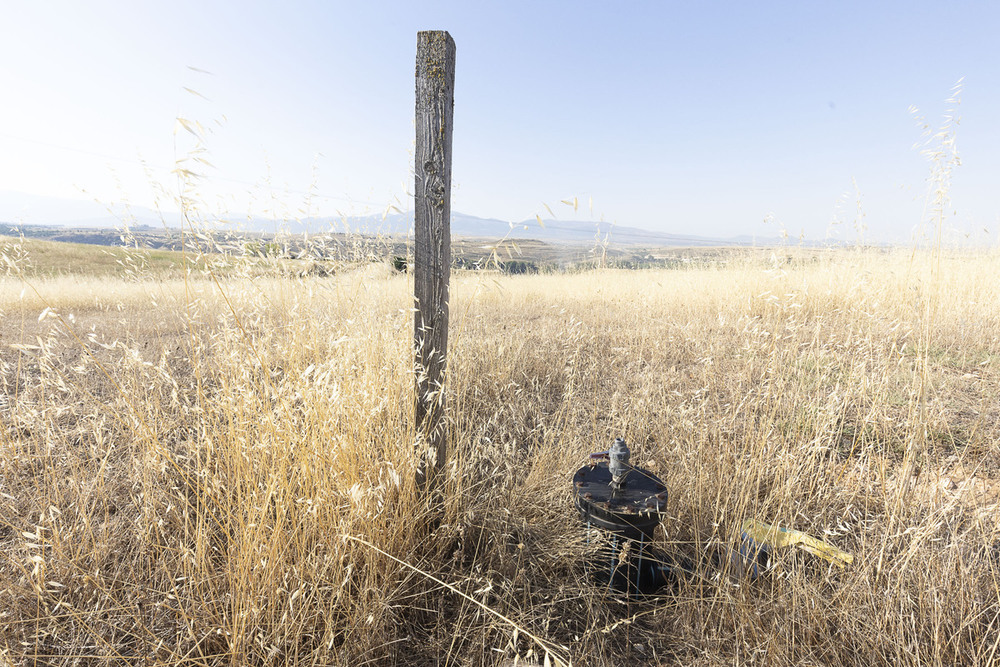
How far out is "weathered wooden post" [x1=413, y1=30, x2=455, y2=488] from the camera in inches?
65.7

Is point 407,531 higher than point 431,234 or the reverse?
the reverse

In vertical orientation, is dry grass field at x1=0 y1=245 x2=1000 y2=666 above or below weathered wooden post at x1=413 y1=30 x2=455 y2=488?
below

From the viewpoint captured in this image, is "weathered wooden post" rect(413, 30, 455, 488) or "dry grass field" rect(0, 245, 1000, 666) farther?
"weathered wooden post" rect(413, 30, 455, 488)

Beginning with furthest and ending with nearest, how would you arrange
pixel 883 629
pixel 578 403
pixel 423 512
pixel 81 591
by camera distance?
pixel 578 403
pixel 423 512
pixel 81 591
pixel 883 629

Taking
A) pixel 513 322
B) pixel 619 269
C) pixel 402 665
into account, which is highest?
pixel 619 269

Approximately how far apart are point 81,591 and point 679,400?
11.1 feet

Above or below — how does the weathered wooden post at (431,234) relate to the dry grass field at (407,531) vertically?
above

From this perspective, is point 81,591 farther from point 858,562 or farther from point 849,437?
point 849,437

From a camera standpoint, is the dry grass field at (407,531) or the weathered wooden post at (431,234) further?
the weathered wooden post at (431,234)

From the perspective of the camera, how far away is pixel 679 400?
3117 mm

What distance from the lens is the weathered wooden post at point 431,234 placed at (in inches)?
65.7

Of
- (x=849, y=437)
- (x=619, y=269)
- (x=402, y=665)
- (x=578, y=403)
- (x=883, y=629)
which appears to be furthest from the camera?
(x=619, y=269)

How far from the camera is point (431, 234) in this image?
1749 millimetres

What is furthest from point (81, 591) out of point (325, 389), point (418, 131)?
point (418, 131)
